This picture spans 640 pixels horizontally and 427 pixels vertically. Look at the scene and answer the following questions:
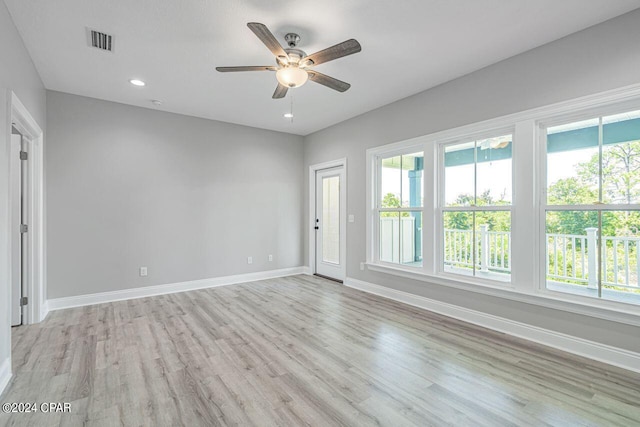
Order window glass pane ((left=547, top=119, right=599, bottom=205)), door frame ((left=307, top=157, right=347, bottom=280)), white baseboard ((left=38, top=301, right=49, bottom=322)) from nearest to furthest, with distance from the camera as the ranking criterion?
window glass pane ((left=547, top=119, right=599, bottom=205)) → white baseboard ((left=38, top=301, right=49, bottom=322)) → door frame ((left=307, top=157, right=347, bottom=280))

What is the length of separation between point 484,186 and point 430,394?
2383 mm

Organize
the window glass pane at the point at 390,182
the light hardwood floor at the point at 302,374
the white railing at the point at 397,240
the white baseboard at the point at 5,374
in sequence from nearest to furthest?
1. the light hardwood floor at the point at 302,374
2. the white baseboard at the point at 5,374
3. the white railing at the point at 397,240
4. the window glass pane at the point at 390,182

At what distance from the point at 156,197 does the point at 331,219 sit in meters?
3.01

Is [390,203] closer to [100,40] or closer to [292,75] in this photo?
[292,75]

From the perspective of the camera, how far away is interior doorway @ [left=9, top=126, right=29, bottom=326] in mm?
3307

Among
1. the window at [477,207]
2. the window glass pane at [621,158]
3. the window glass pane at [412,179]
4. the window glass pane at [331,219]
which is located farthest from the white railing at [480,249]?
the window glass pane at [331,219]

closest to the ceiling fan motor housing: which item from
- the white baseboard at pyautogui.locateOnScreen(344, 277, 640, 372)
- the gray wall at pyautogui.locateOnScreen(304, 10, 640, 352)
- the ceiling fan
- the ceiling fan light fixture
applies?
the ceiling fan

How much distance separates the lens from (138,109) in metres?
4.54

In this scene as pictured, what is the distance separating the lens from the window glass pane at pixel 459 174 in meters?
3.61

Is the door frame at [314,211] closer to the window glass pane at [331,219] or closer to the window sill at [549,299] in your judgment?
the window glass pane at [331,219]

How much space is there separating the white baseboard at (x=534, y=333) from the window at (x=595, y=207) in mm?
423

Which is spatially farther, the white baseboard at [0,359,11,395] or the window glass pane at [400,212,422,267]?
the window glass pane at [400,212,422,267]

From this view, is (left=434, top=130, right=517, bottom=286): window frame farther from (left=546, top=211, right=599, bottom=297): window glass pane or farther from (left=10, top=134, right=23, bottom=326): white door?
(left=10, top=134, right=23, bottom=326): white door

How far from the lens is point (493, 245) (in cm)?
349
